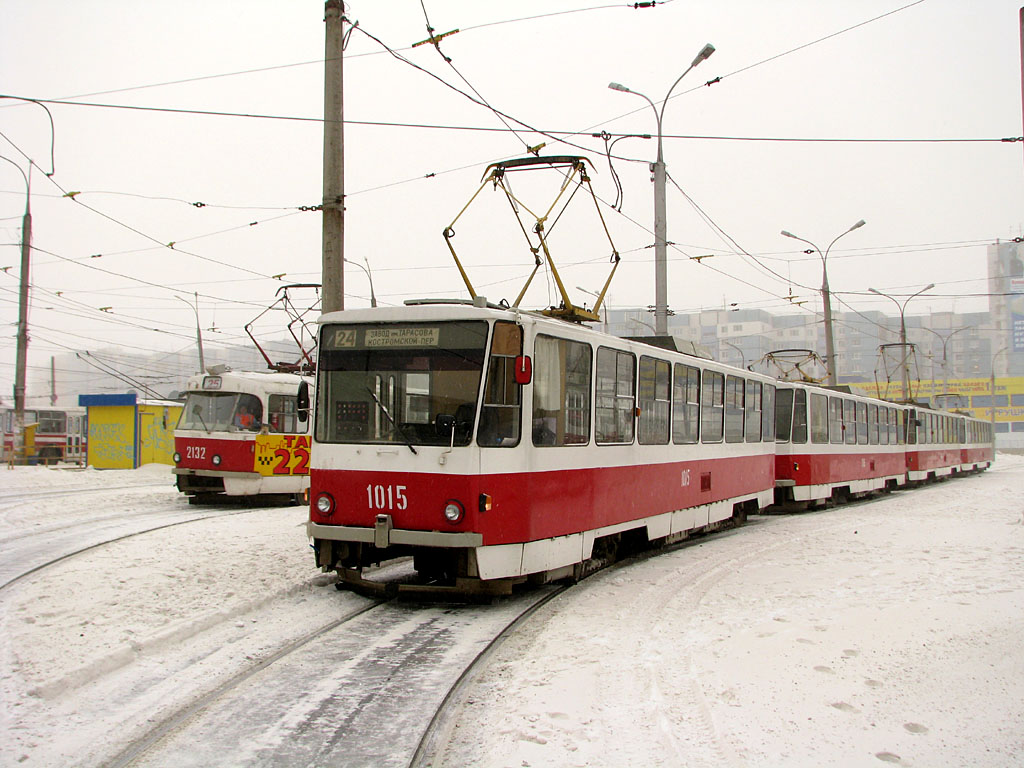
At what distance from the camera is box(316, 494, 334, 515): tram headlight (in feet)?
27.2

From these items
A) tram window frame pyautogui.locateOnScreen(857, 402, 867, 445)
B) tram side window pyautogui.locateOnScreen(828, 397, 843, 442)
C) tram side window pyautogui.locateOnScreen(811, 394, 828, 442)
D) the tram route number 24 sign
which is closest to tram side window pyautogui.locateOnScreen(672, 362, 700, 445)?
tram side window pyautogui.locateOnScreen(811, 394, 828, 442)

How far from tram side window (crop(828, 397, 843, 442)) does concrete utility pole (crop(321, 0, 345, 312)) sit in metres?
13.8

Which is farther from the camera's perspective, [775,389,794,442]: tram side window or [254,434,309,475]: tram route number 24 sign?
[775,389,794,442]: tram side window

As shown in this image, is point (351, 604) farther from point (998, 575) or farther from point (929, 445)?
point (929, 445)

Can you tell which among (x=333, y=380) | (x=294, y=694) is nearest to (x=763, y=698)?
(x=294, y=694)

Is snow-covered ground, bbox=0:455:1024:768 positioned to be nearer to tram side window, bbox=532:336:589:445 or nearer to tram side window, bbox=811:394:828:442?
tram side window, bbox=532:336:589:445

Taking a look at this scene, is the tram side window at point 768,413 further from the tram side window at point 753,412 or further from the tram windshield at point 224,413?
the tram windshield at point 224,413

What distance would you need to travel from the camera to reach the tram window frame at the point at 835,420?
68.6 ft

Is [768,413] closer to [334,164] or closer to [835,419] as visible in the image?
[835,419]

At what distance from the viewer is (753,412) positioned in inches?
609

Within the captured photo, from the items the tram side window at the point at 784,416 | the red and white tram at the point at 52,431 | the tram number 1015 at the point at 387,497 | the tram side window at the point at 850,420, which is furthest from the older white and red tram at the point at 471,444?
the red and white tram at the point at 52,431

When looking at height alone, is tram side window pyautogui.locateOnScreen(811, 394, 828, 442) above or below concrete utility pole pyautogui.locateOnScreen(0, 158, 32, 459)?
below

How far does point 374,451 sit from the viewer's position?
8.12m

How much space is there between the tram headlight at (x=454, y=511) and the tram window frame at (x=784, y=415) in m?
12.6
